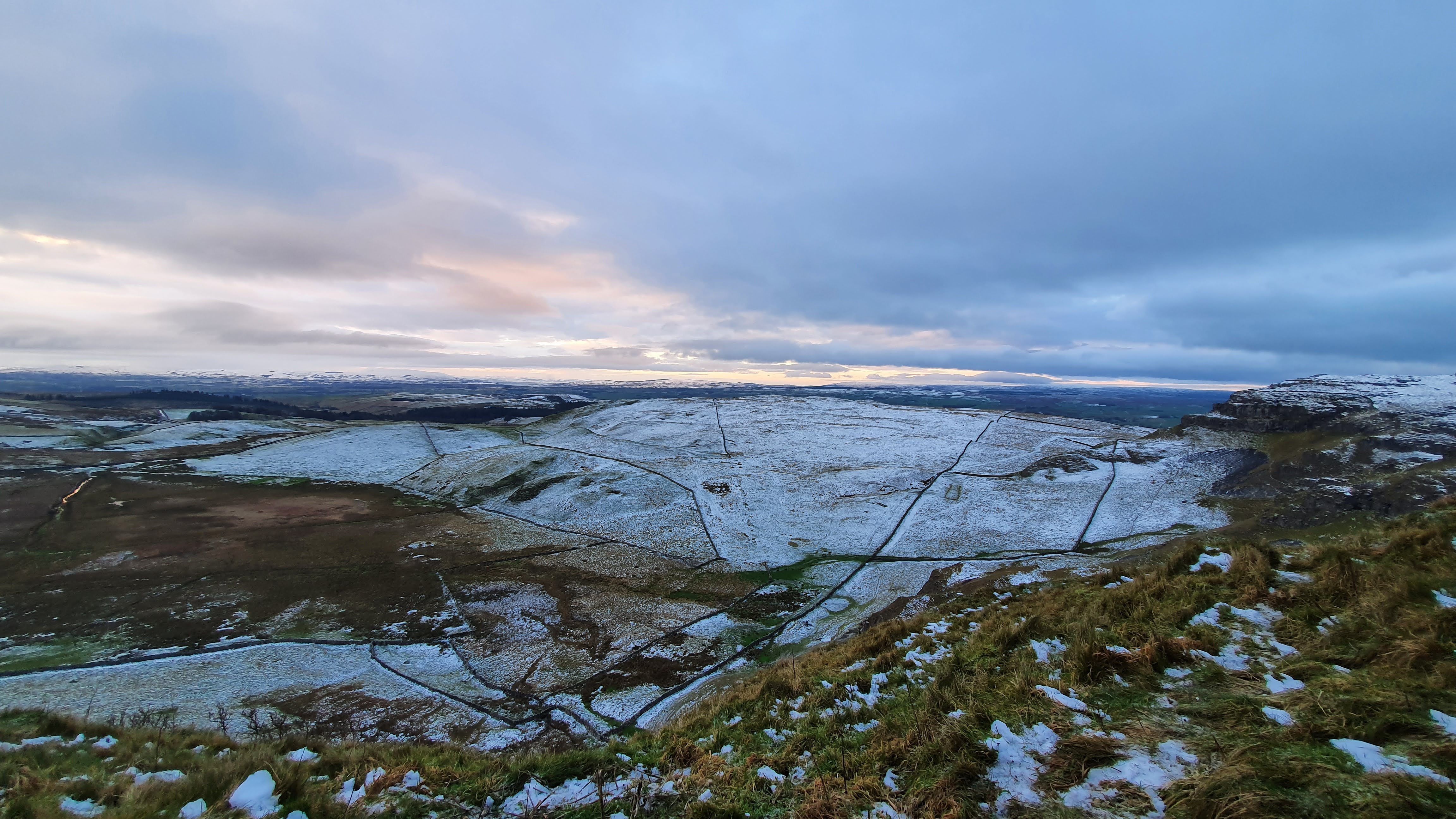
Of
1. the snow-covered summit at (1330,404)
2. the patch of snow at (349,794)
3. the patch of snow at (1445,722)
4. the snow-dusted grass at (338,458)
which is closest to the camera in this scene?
the patch of snow at (1445,722)

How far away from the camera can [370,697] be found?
667 inches

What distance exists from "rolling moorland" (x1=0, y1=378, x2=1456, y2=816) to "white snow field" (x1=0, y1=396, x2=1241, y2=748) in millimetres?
246

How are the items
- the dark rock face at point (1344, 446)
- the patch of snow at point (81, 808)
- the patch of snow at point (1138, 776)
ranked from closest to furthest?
the patch of snow at point (1138, 776)
the patch of snow at point (81, 808)
the dark rock face at point (1344, 446)

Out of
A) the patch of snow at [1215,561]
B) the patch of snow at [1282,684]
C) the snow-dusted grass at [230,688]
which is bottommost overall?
the snow-dusted grass at [230,688]

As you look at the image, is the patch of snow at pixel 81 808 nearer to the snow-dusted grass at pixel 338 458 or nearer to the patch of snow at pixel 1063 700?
the patch of snow at pixel 1063 700

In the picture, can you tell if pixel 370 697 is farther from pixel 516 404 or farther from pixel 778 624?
pixel 516 404

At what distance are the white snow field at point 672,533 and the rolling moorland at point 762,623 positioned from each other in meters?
0.25

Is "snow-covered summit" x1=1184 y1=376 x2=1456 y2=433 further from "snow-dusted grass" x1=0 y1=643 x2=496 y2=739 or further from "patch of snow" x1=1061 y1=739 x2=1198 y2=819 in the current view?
"snow-dusted grass" x1=0 y1=643 x2=496 y2=739

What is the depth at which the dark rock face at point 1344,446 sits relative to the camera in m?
35.1

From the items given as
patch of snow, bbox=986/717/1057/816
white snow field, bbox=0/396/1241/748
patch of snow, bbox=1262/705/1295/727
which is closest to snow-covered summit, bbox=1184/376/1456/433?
white snow field, bbox=0/396/1241/748

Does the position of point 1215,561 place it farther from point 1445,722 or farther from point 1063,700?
point 1445,722

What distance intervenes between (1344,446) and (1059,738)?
65997mm

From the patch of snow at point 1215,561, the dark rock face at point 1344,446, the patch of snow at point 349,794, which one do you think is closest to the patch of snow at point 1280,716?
the patch of snow at point 1215,561

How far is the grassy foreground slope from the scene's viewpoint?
4398 millimetres
